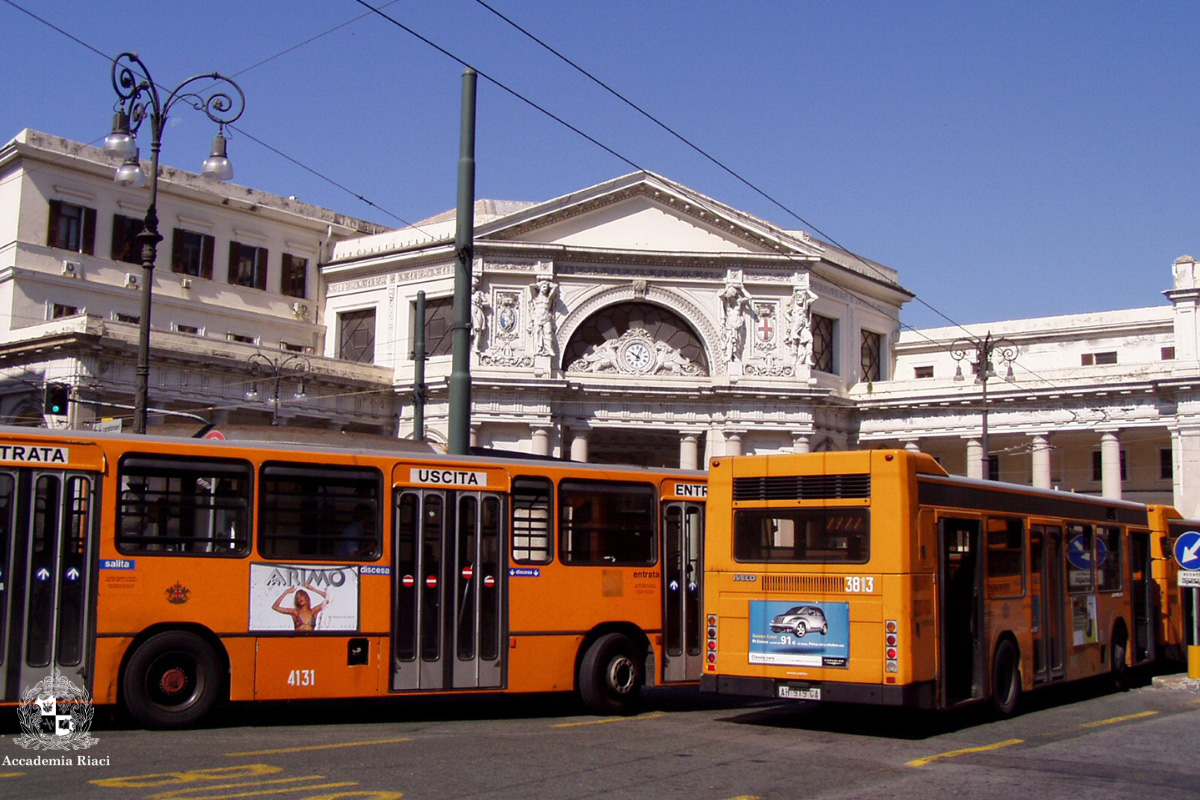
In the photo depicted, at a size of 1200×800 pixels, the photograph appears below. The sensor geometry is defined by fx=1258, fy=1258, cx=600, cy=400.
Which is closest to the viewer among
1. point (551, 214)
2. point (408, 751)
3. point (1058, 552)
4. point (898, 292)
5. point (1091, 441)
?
point (408, 751)

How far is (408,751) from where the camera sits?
10.5m

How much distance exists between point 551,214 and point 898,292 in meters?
17.6

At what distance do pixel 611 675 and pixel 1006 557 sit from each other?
457cm

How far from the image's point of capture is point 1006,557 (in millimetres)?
13945

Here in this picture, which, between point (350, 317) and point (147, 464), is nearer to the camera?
point (147, 464)

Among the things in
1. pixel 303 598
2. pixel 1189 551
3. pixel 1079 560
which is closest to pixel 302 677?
pixel 303 598

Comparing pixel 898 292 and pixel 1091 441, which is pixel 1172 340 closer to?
pixel 1091 441

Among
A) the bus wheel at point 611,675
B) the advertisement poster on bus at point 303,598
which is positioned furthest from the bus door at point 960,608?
the advertisement poster on bus at point 303,598

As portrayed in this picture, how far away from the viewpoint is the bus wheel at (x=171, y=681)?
11391mm

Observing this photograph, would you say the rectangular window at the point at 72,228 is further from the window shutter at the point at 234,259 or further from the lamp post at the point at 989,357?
the lamp post at the point at 989,357

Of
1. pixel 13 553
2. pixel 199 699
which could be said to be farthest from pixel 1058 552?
pixel 13 553

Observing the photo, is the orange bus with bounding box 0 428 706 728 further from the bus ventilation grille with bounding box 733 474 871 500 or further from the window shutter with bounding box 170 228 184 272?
the window shutter with bounding box 170 228 184 272

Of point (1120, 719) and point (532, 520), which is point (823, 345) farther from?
point (532, 520)

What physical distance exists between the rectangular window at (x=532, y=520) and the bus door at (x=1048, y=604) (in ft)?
18.6
